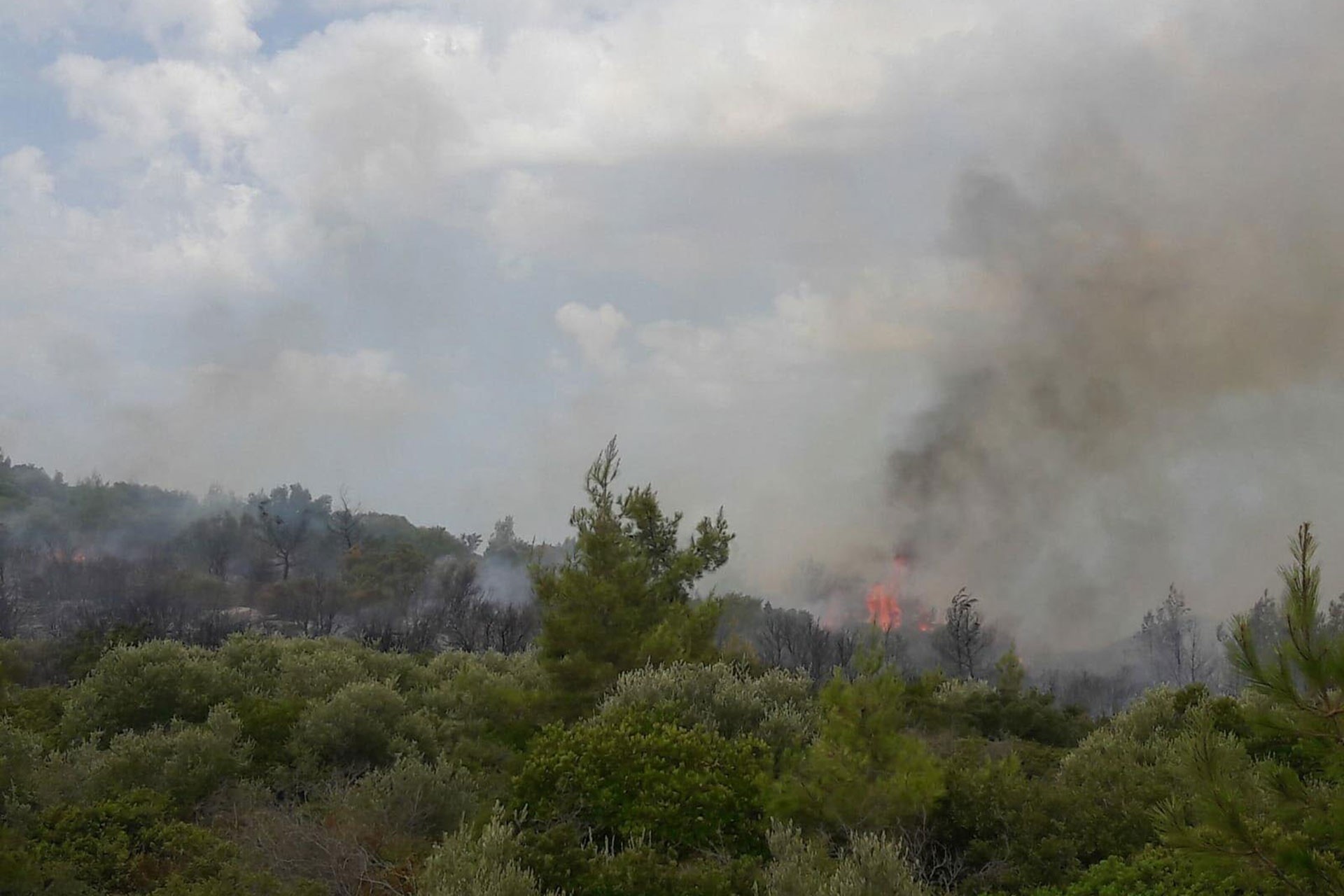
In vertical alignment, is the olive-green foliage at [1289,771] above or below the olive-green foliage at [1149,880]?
above

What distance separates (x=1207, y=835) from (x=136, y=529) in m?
128

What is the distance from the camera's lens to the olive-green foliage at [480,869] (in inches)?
363

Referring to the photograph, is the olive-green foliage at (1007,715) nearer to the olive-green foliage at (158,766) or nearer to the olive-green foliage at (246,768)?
the olive-green foliage at (246,768)

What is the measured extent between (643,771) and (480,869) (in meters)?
3.63

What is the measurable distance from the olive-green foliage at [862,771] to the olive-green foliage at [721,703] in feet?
7.56

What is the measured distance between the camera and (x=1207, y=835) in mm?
6445

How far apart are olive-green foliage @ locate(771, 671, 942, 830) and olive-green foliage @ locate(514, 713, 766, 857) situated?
766mm

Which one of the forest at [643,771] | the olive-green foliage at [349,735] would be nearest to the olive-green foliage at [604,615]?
the forest at [643,771]

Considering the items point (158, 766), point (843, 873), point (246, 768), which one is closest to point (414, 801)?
point (246, 768)

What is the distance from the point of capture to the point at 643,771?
12688 millimetres

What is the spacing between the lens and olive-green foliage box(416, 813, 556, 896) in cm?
922

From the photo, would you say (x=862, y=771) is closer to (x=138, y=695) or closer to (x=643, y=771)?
(x=643, y=771)

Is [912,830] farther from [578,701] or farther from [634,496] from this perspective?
[634,496]

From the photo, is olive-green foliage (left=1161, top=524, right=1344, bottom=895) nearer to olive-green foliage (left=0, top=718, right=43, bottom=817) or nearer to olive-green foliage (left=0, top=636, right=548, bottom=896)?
olive-green foliage (left=0, top=636, right=548, bottom=896)
